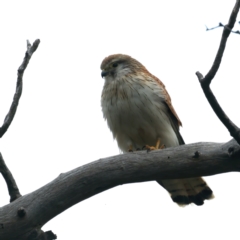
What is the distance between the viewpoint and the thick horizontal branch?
11.6 ft

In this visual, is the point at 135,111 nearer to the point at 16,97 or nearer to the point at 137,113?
the point at 137,113

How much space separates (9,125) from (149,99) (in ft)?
5.67

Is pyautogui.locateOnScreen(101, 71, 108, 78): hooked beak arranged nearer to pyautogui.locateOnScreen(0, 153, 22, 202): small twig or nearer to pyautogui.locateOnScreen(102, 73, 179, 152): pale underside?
pyautogui.locateOnScreen(102, 73, 179, 152): pale underside

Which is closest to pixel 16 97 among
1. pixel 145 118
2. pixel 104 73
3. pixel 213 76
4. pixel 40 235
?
pixel 40 235

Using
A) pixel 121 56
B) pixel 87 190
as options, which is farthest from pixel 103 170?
pixel 121 56

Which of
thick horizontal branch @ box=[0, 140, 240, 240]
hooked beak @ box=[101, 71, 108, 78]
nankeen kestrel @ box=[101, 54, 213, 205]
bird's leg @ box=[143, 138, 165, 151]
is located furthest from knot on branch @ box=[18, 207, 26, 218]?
hooked beak @ box=[101, 71, 108, 78]

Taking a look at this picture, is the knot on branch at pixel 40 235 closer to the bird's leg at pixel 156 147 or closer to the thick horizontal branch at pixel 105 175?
the thick horizontal branch at pixel 105 175

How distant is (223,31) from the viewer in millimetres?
3182

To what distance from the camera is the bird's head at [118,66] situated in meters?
5.53

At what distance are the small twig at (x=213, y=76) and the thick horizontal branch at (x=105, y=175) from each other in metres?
0.22

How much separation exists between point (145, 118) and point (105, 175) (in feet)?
4.86

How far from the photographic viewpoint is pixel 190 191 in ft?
16.6

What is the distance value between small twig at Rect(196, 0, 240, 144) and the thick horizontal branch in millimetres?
218

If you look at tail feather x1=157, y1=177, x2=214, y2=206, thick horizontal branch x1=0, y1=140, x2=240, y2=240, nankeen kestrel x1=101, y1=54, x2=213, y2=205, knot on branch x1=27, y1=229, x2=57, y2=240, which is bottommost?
knot on branch x1=27, y1=229, x2=57, y2=240
